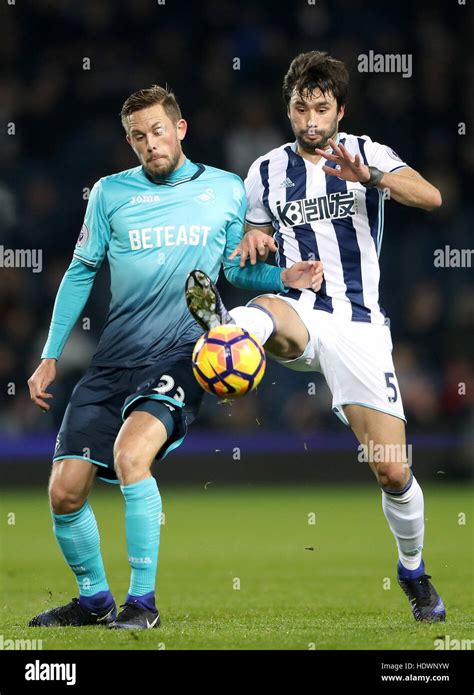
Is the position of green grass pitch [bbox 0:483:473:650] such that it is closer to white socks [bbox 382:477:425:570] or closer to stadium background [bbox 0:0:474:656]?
stadium background [bbox 0:0:474:656]

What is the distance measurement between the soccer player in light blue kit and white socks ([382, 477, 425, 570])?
3.67 feet

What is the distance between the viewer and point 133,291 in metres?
5.63

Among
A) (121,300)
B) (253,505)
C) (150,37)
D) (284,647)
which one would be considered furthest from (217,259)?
(150,37)

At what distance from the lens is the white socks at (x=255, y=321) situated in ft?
16.9

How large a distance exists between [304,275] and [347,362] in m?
0.48

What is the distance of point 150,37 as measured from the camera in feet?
50.9

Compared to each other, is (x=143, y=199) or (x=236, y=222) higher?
(x=143, y=199)

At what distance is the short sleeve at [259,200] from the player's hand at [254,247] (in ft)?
1.87

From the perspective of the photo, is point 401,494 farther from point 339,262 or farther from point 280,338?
point 339,262

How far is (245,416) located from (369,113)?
172 inches

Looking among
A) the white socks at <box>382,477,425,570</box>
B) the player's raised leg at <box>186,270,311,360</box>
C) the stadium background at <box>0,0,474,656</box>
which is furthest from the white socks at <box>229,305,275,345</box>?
the stadium background at <box>0,0,474,656</box>

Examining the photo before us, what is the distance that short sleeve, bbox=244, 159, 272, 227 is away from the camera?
6.04 meters

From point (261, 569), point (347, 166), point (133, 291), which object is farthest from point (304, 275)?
point (261, 569)

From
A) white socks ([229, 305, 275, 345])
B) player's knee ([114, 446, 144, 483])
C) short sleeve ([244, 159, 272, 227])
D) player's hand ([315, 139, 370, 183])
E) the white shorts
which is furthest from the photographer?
short sleeve ([244, 159, 272, 227])
